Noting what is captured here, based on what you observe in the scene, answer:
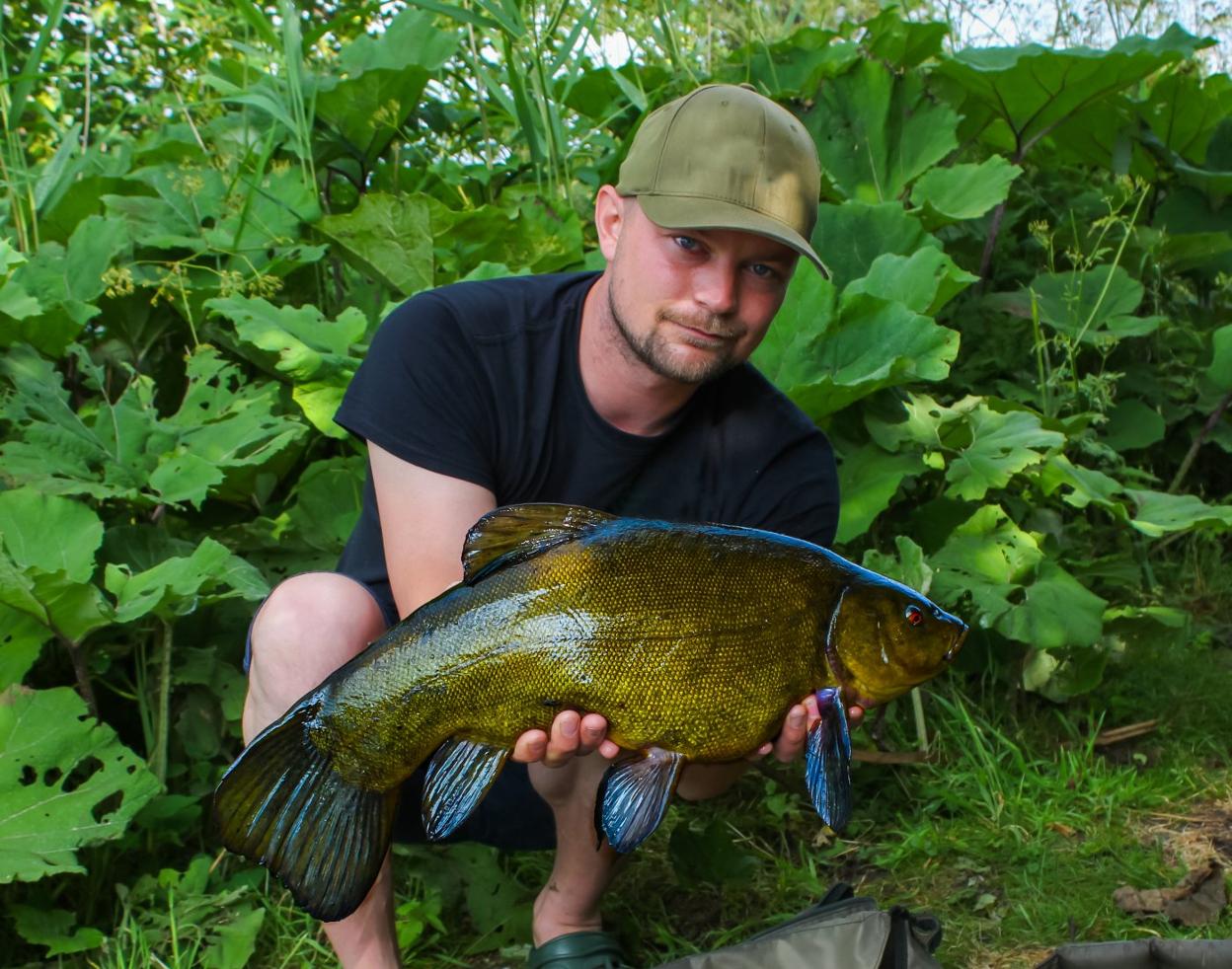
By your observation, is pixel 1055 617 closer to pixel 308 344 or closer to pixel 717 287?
pixel 717 287

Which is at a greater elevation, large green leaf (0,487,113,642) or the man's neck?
the man's neck

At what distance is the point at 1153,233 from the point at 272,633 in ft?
11.1

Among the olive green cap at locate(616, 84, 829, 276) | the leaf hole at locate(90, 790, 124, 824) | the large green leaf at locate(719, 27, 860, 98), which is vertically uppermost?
the large green leaf at locate(719, 27, 860, 98)

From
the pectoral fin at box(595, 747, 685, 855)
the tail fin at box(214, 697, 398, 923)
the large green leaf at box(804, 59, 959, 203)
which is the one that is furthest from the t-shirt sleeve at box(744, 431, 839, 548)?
the large green leaf at box(804, 59, 959, 203)

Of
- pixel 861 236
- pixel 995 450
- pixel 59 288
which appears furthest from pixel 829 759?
pixel 59 288

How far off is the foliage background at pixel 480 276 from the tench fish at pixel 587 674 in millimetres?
811

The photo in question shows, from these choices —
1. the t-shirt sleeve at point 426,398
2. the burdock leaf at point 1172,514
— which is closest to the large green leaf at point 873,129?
the burdock leaf at point 1172,514

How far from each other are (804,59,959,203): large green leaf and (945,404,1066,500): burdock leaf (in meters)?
1.06

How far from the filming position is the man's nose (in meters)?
2.45

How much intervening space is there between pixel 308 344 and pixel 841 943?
6.35ft

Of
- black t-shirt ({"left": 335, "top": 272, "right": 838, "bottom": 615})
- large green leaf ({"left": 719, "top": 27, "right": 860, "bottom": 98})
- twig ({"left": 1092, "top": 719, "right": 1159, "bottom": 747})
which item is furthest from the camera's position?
large green leaf ({"left": 719, "top": 27, "right": 860, "bottom": 98})

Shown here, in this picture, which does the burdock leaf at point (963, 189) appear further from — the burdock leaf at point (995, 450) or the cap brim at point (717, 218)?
the cap brim at point (717, 218)

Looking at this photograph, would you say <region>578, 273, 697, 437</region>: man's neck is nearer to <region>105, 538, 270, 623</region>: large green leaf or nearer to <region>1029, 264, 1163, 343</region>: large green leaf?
<region>105, 538, 270, 623</region>: large green leaf

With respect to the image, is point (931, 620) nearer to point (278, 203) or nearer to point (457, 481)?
point (457, 481)
